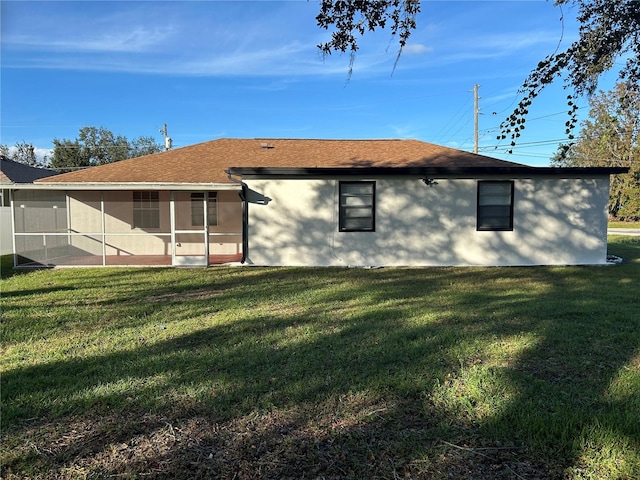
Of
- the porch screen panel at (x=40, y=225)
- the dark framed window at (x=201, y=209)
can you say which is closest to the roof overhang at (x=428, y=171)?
the dark framed window at (x=201, y=209)

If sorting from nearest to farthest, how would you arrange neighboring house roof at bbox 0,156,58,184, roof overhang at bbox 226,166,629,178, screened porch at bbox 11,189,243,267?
1. roof overhang at bbox 226,166,629,178
2. screened porch at bbox 11,189,243,267
3. neighboring house roof at bbox 0,156,58,184

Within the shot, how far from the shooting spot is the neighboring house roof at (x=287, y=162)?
11070mm

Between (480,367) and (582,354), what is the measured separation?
1.20 meters

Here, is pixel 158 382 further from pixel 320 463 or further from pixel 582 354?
pixel 582 354

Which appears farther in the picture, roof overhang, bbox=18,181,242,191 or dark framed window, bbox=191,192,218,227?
dark framed window, bbox=191,192,218,227

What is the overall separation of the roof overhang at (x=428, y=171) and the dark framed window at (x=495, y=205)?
0.36m

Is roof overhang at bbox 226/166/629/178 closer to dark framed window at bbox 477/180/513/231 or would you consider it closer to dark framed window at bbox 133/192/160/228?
dark framed window at bbox 477/180/513/231

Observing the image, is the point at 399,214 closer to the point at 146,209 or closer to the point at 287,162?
the point at 287,162

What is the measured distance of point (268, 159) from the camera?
13.6 metres

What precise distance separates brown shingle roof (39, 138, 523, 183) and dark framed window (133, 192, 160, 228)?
85 cm

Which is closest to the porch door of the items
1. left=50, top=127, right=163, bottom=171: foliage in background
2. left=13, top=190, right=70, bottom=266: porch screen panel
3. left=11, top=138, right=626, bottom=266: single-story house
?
left=11, top=138, right=626, bottom=266: single-story house

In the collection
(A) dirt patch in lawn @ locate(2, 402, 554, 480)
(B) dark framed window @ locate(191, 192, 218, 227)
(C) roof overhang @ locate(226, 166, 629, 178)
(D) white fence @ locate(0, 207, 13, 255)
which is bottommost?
(A) dirt patch in lawn @ locate(2, 402, 554, 480)

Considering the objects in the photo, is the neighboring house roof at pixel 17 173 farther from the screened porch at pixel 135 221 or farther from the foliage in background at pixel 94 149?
the foliage in background at pixel 94 149

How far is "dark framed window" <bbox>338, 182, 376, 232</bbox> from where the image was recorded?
11.4 metres
